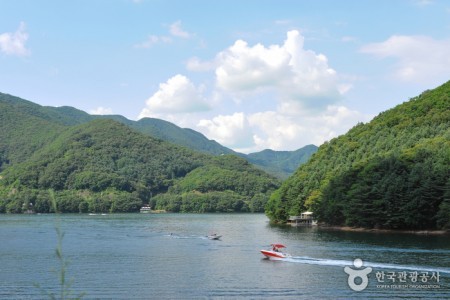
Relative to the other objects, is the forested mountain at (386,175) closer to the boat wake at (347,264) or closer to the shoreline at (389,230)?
the shoreline at (389,230)

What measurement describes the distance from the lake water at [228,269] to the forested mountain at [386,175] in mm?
12695

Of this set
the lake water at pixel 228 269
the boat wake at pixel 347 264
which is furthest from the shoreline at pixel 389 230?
the boat wake at pixel 347 264

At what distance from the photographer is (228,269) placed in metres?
60.4

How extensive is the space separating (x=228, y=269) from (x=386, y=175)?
64.6 metres

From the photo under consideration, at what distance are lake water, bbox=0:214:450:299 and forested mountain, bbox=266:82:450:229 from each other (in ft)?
41.6

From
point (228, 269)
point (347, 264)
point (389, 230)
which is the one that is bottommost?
point (228, 269)

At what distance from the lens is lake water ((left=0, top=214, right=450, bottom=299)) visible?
46031mm

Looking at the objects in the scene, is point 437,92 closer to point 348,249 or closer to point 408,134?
point 408,134

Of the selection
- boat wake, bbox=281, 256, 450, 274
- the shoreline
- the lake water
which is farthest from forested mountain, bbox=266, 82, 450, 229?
boat wake, bbox=281, 256, 450, 274

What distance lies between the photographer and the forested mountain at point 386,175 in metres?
104

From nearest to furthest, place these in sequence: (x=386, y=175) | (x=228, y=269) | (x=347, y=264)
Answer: (x=228, y=269) < (x=347, y=264) < (x=386, y=175)

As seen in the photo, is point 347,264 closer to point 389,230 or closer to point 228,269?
point 228,269

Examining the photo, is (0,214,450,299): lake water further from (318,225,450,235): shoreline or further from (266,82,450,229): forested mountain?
(266,82,450,229): forested mountain

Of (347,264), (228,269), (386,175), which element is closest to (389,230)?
(386,175)
